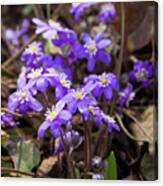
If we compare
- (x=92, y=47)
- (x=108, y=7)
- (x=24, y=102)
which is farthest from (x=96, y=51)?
(x=24, y=102)

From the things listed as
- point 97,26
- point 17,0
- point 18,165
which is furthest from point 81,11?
point 18,165

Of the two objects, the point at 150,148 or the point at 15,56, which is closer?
the point at 150,148

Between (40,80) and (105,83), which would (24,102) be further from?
(105,83)

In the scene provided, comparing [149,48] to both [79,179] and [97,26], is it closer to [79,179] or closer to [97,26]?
[97,26]

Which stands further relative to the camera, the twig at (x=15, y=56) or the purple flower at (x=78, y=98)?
the twig at (x=15, y=56)

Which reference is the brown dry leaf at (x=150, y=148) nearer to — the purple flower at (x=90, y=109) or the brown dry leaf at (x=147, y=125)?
the brown dry leaf at (x=147, y=125)

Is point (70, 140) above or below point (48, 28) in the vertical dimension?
below

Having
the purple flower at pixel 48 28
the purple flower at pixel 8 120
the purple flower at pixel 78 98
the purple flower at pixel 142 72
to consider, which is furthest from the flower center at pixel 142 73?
the purple flower at pixel 8 120

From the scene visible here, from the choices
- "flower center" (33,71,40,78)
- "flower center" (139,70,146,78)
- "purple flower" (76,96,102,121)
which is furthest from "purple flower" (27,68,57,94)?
"flower center" (139,70,146,78)
